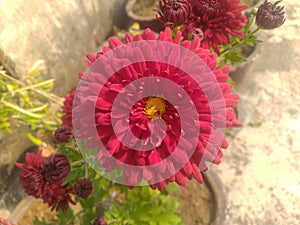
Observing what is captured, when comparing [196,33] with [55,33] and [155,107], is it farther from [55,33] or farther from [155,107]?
[55,33]

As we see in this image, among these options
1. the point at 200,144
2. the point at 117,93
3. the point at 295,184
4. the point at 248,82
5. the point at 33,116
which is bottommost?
the point at 295,184

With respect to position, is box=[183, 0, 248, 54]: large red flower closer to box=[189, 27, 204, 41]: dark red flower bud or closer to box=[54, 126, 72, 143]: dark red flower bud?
box=[189, 27, 204, 41]: dark red flower bud

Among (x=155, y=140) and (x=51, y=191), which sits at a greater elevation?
(x=155, y=140)

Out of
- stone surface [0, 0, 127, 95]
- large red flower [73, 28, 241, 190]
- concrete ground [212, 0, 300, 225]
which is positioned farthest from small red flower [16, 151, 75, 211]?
concrete ground [212, 0, 300, 225]

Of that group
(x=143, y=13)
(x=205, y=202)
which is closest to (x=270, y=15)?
(x=205, y=202)

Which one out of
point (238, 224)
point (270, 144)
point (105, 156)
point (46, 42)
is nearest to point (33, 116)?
point (46, 42)

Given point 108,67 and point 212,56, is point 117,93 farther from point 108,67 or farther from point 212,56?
point 212,56

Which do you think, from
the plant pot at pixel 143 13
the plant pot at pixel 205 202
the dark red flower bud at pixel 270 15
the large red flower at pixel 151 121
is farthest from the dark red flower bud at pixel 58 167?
the plant pot at pixel 143 13

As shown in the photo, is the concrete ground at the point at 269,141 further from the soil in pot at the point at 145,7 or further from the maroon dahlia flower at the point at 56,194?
the maroon dahlia flower at the point at 56,194
